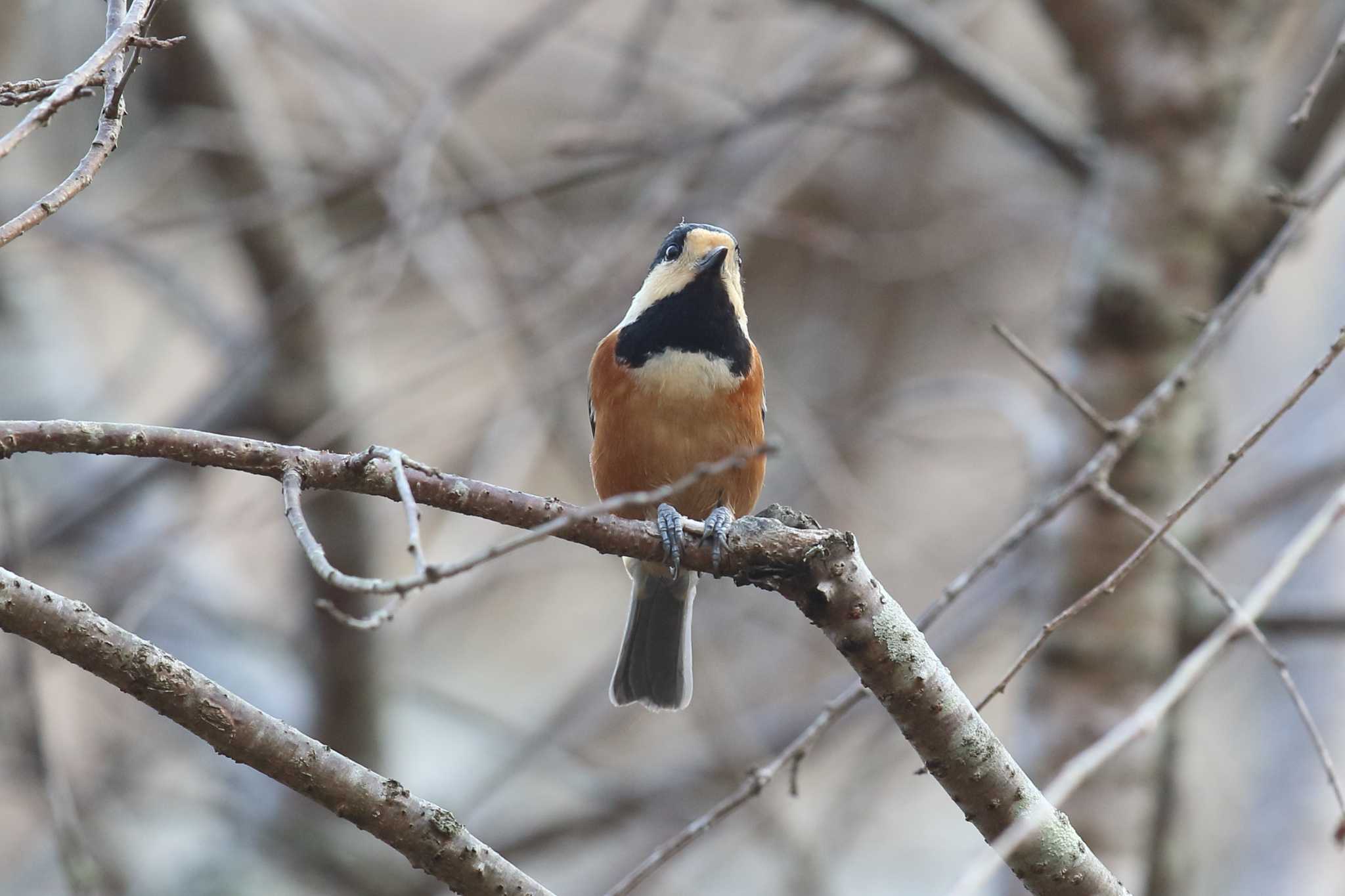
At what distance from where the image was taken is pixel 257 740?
1.78 m

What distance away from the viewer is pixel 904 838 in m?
11.9

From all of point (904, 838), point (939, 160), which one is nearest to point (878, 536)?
point (904, 838)

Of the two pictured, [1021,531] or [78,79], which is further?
[1021,531]

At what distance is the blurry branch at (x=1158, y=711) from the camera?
1467mm

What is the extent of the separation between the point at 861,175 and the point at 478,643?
21.0 ft

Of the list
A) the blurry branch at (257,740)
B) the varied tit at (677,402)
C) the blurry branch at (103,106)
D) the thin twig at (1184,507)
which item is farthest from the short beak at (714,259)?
the blurry branch at (257,740)

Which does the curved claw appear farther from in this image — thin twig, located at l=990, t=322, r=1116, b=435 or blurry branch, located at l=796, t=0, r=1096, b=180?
blurry branch, located at l=796, t=0, r=1096, b=180

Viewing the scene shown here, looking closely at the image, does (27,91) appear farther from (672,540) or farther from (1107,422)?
(1107,422)

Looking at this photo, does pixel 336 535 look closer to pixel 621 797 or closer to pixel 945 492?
pixel 621 797

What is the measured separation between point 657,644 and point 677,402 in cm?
91

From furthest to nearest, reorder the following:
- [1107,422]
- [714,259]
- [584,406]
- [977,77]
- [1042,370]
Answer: [584,406]
[977,77]
[714,259]
[1107,422]
[1042,370]

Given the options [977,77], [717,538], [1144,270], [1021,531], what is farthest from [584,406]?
[717,538]

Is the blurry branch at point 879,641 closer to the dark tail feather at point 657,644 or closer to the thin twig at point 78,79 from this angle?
the thin twig at point 78,79

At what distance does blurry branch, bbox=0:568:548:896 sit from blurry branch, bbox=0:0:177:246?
0.47 m
